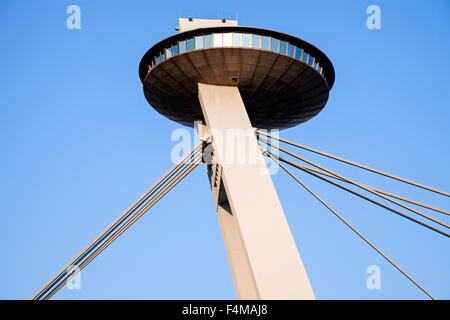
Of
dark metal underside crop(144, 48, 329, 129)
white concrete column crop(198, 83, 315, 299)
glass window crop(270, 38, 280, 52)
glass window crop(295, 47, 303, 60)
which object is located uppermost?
glass window crop(270, 38, 280, 52)

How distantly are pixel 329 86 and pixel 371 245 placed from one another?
9649mm

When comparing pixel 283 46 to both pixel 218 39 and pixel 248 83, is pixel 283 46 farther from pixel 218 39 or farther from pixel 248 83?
pixel 218 39

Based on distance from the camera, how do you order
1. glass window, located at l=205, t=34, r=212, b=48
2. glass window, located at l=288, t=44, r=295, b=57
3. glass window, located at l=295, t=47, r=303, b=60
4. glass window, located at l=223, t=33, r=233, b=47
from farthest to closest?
glass window, located at l=295, t=47, r=303, b=60 < glass window, located at l=288, t=44, r=295, b=57 < glass window, located at l=205, t=34, r=212, b=48 < glass window, located at l=223, t=33, r=233, b=47

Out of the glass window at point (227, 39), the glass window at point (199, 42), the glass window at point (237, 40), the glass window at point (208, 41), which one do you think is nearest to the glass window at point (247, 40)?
the glass window at point (237, 40)

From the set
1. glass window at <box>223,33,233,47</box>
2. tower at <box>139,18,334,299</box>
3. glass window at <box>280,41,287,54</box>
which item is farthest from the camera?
glass window at <box>280,41,287,54</box>

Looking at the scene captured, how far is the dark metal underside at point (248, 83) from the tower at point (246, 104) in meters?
0.05

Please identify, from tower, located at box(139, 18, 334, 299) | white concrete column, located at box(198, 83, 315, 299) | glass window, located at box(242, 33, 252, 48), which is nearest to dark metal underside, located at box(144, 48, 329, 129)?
tower, located at box(139, 18, 334, 299)

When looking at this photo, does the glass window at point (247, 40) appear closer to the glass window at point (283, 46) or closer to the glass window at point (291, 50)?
the glass window at point (283, 46)

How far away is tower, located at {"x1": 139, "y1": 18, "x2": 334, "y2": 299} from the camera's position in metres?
14.1

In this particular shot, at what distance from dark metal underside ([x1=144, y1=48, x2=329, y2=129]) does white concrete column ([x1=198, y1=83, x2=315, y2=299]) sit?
934 millimetres

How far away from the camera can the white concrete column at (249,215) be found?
1338 centimetres

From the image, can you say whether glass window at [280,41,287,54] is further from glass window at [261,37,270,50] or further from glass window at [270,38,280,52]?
glass window at [261,37,270,50]
